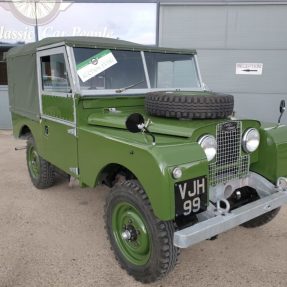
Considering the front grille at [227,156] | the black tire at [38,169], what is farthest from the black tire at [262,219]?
the black tire at [38,169]

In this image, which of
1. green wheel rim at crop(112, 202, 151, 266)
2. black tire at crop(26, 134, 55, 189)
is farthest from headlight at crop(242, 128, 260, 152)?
black tire at crop(26, 134, 55, 189)

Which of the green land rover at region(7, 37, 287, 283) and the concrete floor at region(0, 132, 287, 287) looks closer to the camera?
the green land rover at region(7, 37, 287, 283)

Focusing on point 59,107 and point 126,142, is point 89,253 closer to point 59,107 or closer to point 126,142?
point 126,142

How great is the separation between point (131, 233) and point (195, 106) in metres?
1.21

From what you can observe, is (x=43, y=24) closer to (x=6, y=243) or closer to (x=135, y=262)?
(x=6, y=243)

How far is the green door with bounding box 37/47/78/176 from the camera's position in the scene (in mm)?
3387

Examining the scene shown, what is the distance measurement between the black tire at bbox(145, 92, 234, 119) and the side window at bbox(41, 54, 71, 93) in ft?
3.49

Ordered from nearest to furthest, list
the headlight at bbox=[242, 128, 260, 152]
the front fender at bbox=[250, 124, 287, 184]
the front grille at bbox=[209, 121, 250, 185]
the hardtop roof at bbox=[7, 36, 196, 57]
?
the front grille at bbox=[209, 121, 250, 185] → the headlight at bbox=[242, 128, 260, 152] → the front fender at bbox=[250, 124, 287, 184] → the hardtop roof at bbox=[7, 36, 196, 57]

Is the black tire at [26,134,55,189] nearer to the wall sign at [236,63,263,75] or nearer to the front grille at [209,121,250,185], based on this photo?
the front grille at [209,121,250,185]

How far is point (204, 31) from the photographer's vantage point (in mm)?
8453

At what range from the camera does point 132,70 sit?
3635 millimetres

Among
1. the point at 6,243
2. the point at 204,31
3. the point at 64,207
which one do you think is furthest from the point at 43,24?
the point at 6,243

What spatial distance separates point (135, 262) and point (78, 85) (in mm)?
1744

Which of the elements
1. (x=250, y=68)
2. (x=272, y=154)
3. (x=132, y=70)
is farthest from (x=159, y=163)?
(x=250, y=68)
